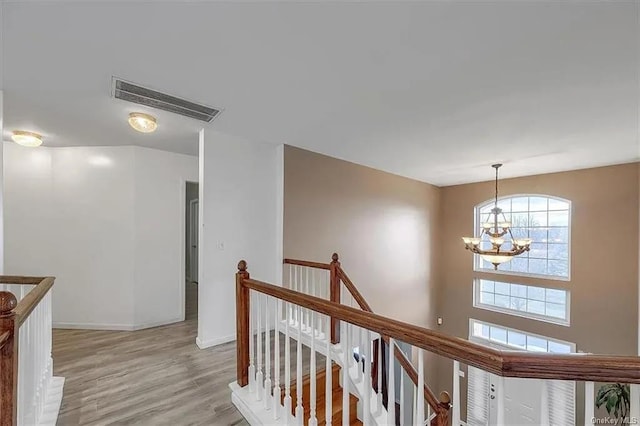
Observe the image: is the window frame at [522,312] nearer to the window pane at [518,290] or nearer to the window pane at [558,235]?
the window pane at [518,290]

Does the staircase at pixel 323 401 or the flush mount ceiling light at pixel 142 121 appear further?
the flush mount ceiling light at pixel 142 121

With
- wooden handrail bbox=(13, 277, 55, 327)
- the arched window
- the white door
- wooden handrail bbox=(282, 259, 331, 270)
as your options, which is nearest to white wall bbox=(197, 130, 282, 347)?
wooden handrail bbox=(282, 259, 331, 270)

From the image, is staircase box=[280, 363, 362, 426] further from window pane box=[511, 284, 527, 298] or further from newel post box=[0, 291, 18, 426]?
window pane box=[511, 284, 527, 298]

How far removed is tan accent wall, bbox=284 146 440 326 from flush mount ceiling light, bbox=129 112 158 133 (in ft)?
5.11

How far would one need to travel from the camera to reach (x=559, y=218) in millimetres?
5164

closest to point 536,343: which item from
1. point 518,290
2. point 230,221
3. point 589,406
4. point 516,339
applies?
point 516,339

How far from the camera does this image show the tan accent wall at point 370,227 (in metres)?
3.88

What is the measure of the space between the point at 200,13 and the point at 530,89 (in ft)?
7.96

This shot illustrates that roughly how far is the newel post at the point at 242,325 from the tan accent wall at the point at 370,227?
4.99ft

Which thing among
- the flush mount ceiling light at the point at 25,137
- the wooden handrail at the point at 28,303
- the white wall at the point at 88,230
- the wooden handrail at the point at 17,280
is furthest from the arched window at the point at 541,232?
the flush mount ceiling light at the point at 25,137

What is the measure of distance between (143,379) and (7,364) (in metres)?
1.49

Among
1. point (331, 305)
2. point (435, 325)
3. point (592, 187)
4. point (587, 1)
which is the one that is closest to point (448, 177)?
point (592, 187)

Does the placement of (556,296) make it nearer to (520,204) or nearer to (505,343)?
(505,343)

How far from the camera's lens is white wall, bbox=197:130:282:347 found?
10.4 ft
